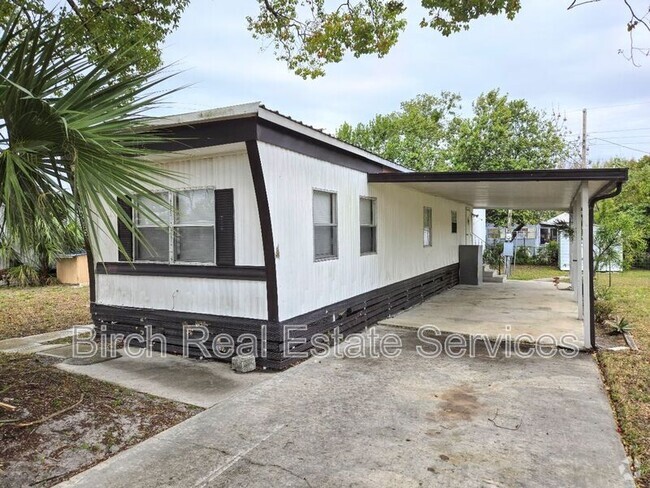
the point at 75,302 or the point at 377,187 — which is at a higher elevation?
the point at 377,187

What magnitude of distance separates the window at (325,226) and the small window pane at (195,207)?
1.39 m

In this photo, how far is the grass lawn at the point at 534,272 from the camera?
16.6 m

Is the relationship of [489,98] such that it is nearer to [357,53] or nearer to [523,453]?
[357,53]

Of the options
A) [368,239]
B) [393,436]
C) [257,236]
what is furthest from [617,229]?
[393,436]

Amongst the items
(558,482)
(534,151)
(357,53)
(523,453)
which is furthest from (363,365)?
(534,151)

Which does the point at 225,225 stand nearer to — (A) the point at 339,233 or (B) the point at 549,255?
(A) the point at 339,233

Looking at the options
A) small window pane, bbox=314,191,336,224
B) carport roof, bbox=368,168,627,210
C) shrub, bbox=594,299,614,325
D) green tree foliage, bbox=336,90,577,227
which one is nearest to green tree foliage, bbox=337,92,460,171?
green tree foliage, bbox=336,90,577,227

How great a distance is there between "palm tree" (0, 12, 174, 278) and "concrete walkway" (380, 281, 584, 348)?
18.7 feet

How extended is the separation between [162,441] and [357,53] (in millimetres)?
7968

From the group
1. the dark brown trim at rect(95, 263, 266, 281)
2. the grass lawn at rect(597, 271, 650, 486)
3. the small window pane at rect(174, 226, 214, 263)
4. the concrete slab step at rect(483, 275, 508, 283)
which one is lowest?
the grass lawn at rect(597, 271, 650, 486)

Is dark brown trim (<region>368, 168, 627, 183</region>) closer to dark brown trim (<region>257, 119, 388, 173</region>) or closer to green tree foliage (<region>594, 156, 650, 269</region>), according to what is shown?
dark brown trim (<region>257, 119, 388, 173</region>)

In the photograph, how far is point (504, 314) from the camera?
877 cm

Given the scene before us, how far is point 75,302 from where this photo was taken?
35.4ft

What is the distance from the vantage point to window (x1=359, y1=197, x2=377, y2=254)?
7.69m
